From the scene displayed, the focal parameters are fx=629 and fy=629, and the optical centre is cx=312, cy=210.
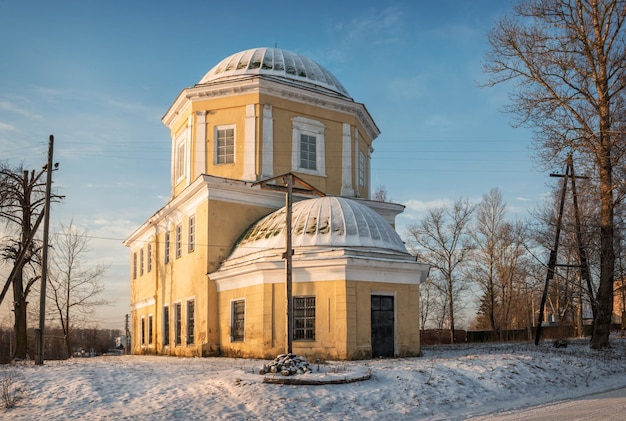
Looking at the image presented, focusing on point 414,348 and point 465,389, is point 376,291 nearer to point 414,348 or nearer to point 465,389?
point 414,348

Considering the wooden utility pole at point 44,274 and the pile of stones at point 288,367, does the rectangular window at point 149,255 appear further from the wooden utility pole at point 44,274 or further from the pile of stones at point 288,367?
the pile of stones at point 288,367

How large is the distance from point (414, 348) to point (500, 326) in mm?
28011

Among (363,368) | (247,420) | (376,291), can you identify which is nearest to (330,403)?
(247,420)

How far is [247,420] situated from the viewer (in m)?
10.4

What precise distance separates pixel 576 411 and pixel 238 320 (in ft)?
43.0

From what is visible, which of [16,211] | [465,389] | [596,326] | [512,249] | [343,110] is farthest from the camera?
[512,249]

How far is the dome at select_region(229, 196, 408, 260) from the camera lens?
2061cm

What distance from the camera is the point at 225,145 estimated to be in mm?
26172

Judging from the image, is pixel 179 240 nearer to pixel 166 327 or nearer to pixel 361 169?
pixel 166 327

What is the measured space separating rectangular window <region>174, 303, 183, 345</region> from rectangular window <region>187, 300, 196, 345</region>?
951mm

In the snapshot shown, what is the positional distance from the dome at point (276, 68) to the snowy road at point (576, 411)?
18.3 m

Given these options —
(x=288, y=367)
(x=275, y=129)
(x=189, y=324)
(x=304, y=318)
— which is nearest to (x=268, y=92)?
Result: (x=275, y=129)

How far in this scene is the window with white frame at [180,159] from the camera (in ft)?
91.5

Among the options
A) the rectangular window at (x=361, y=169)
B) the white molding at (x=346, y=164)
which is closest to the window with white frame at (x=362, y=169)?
the rectangular window at (x=361, y=169)
